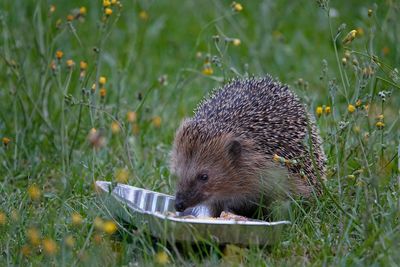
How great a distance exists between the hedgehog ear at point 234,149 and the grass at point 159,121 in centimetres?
61

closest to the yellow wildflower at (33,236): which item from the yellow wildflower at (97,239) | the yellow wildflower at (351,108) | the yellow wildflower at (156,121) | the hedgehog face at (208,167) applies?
the yellow wildflower at (97,239)

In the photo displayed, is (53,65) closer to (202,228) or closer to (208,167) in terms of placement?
(208,167)

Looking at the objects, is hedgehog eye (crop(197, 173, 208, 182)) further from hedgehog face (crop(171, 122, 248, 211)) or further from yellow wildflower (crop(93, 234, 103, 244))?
yellow wildflower (crop(93, 234, 103, 244))

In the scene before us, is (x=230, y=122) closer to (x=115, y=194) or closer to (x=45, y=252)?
(x=115, y=194)

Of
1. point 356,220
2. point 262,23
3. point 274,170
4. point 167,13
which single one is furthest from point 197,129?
point 167,13

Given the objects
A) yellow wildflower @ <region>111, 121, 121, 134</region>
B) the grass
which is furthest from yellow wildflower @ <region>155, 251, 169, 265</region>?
yellow wildflower @ <region>111, 121, 121, 134</region>

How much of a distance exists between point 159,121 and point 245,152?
158cm

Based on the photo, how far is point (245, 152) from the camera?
634 cm

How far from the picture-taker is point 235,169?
6410 mm

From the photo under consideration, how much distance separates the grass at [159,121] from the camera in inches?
199

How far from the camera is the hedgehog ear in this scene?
6293 mm

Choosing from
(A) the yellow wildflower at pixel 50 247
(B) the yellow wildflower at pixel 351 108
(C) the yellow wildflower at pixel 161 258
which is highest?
(B) the yellow wildflower at pixel 351 108

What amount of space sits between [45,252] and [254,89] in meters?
2.29

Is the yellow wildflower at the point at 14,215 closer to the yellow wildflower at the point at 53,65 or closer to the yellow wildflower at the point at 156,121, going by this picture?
the yellow wildflower at the point at 53,65
